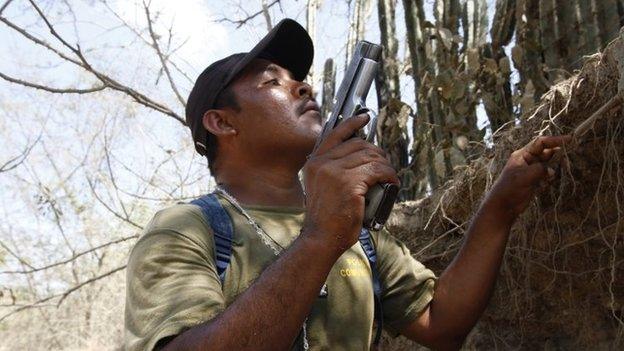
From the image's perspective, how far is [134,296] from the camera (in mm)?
1638

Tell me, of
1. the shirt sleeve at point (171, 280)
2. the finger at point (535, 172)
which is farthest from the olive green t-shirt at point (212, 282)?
the finger at point (535, 172)

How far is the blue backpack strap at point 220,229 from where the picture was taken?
1722 mm

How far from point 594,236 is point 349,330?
→ 111 cm

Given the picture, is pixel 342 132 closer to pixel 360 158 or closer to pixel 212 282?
pixel 360 158

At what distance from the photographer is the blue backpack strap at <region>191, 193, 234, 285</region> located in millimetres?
1722

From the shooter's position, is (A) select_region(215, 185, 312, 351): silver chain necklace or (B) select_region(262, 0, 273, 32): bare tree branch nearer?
(A) select_region(215, 185, 312, 351): silver chain necklace

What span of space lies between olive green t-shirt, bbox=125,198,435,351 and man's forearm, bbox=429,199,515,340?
74mm

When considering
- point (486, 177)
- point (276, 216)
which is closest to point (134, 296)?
point (276, 216)

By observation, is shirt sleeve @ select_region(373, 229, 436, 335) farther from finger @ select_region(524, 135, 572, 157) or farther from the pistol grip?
the pistol grip

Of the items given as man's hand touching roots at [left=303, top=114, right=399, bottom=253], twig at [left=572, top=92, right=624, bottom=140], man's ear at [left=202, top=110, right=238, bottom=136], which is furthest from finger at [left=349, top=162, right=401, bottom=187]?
twig at [left=572, top=92, right=624, bottom=140]

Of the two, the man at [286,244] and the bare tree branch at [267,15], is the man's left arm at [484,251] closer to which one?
the man at [286,244]

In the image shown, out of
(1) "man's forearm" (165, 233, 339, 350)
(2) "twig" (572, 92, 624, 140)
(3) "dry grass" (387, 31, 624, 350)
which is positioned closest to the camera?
(1) "man's forearm" (165, 233, 339, 350)

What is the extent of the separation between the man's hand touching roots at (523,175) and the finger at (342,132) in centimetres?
57

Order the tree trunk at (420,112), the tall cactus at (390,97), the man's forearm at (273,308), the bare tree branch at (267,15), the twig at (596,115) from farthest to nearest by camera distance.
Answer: the bare tree branch at (267,15), the tall cactus at (390,97), the tree trunk at (420,112), the twig at (596,115), the man's forearm at (273,308)
